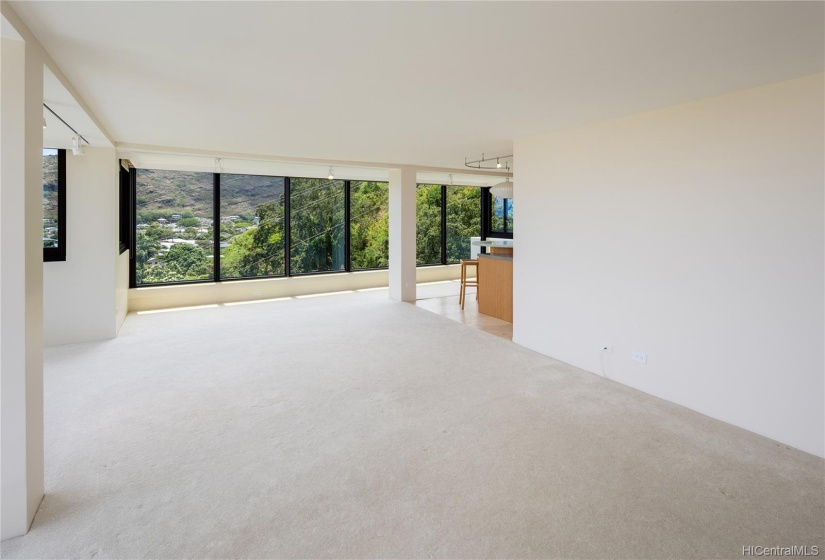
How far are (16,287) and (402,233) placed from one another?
19.2ft

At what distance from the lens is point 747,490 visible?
239cm

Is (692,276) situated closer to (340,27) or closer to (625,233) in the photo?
→ (625,233)

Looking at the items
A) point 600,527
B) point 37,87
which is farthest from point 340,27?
point 600,527

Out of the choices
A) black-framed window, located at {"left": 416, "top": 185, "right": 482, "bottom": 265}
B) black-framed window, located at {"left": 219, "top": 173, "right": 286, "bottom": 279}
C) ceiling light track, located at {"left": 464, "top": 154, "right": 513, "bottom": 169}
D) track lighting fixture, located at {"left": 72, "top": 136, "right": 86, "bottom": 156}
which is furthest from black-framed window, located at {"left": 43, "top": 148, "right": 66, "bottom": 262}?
black-framed window, located at {"left": 416, "top": 185, "right": 482, "bottom": 265}

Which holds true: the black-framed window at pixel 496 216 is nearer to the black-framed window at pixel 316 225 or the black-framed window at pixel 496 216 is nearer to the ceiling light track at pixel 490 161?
the ceiling light track at pixel 490 161

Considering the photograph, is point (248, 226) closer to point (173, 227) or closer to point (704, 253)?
point (173, 227)

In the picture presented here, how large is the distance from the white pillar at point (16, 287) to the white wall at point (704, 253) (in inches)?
158

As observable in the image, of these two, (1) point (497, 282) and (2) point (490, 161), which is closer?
(1) point (497, 282)

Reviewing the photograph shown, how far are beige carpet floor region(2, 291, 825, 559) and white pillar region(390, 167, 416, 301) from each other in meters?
3.34

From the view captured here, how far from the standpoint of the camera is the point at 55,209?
5.11 metres

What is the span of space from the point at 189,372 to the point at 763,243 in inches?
185

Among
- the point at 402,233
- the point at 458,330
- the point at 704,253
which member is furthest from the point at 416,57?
→ the point at 402,233

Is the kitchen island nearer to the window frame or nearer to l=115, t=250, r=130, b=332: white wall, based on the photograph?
the window frame

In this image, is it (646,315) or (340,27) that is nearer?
(340,27)
